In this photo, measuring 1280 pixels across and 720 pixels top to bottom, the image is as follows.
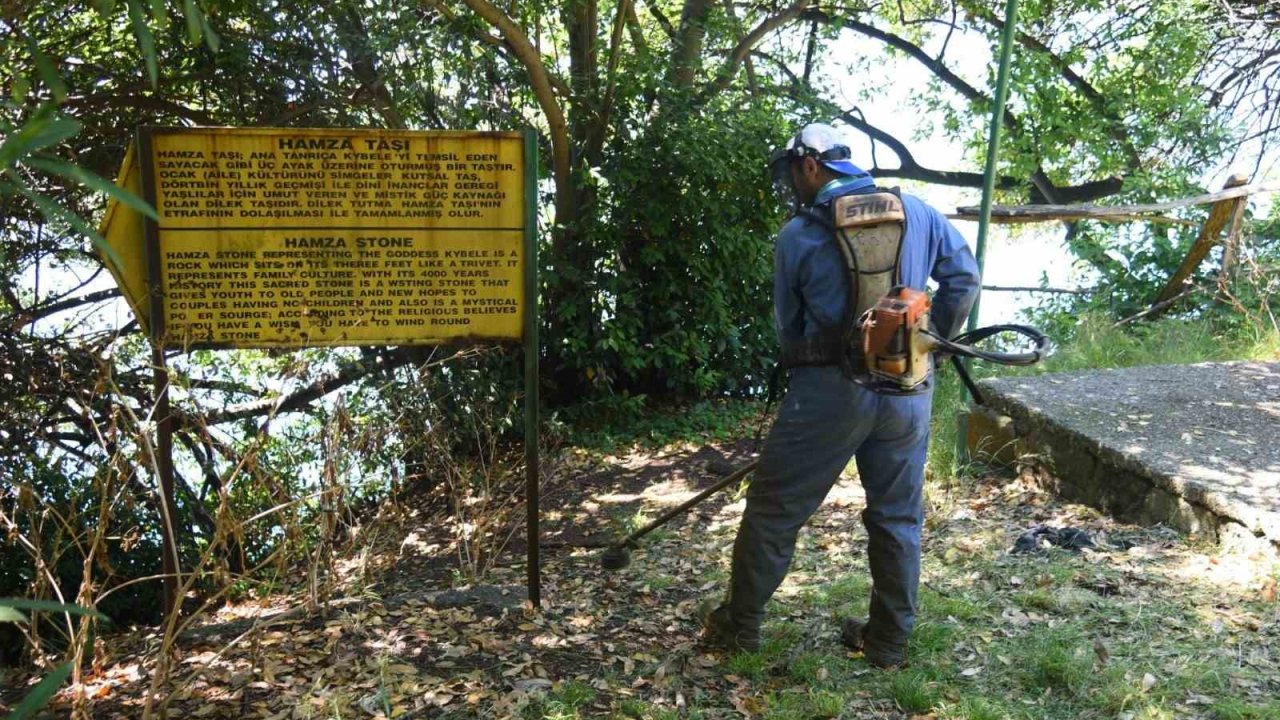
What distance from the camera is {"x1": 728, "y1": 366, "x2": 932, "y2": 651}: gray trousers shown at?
3811 millimetres

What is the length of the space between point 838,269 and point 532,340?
1.42m

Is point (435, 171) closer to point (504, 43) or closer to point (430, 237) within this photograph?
point (430, 237)

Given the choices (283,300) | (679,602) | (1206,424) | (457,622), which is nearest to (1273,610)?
(1206,424)

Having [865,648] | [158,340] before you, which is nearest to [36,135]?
[158,340]

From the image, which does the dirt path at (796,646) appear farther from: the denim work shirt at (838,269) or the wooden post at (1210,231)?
the wooden post at (1210,231)

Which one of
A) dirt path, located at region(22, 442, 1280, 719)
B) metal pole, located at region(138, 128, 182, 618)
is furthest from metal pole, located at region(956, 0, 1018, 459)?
metal pole, located at region(138, 128, 182, 618)

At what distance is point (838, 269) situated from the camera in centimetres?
378

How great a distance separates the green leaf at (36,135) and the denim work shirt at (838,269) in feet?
8.58

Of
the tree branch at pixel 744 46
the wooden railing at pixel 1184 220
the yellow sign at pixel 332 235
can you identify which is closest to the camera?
the yellow sign at pixel 332 235

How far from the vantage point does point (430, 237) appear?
4406mm

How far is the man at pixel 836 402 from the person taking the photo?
3.78m

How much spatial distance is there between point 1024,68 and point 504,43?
721 centimetres

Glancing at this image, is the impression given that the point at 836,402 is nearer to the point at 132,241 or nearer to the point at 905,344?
the point at 905,344

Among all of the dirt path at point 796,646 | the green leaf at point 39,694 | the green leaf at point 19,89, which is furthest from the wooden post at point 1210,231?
the green leaf at point 39,694
